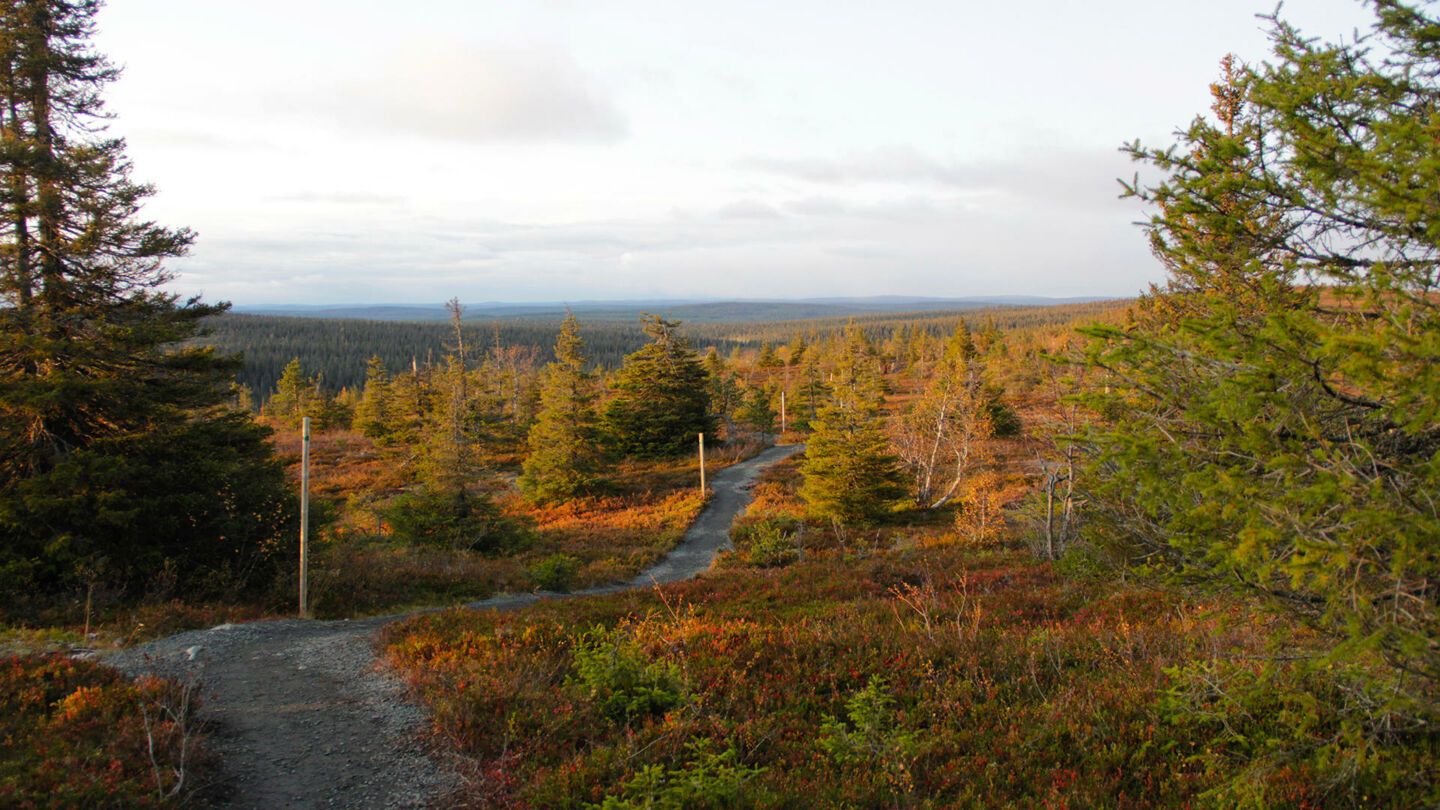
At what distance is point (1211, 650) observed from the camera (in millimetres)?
6414

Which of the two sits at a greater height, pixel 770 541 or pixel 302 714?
pixel 302 714

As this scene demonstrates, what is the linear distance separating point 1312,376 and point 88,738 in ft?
27.8

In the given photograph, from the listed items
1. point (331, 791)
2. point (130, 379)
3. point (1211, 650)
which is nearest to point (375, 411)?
point (130, 379)

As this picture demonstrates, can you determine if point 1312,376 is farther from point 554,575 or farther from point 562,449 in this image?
point 562,449

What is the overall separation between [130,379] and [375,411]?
3285 centimetres

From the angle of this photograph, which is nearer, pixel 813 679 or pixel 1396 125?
pixel 1396 125

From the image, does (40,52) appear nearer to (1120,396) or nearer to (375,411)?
(1120,396)

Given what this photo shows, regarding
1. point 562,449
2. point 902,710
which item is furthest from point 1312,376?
point 562,449

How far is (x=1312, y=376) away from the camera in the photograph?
323 cm

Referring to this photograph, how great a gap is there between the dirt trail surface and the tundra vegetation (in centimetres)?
36

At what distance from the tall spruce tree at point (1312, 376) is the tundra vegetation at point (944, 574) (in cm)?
3

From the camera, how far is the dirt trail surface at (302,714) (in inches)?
183

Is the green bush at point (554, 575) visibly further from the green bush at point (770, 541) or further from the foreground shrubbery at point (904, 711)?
the green bush at point (770, 541)

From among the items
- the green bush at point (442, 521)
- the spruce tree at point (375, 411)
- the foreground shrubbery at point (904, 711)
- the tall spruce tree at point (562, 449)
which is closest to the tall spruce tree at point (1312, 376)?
the foreground shrubbery at point (904, 711)
